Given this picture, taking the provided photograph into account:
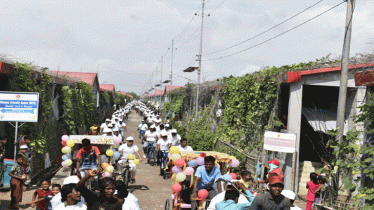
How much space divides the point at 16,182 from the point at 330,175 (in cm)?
781

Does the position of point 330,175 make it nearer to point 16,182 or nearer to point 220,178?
point 220,178

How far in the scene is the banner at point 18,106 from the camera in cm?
1082

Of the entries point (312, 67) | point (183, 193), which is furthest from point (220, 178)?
point (312, 67)

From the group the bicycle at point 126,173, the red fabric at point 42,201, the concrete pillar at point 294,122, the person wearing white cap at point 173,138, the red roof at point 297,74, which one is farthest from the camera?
the person wearing white cap at point 173,138

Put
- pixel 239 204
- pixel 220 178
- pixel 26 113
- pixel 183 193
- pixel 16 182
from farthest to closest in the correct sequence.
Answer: pixel 26 113 < pixel 16 182 < pixel 183 193 < pixel 220 178 < pixel 239 204

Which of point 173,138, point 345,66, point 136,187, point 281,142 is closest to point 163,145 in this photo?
point 173,138

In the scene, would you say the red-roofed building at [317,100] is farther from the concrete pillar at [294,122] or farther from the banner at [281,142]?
the banner at [281,142]

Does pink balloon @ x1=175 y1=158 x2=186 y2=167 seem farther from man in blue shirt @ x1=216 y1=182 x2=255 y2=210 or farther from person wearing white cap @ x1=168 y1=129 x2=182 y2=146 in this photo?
person wearing white cap @ x1=168 y1=129 x2=182 y2=146

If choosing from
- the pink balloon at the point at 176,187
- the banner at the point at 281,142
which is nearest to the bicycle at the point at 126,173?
the pink balloon at the point at 176,187

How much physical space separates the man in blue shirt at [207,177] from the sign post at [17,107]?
239 inches

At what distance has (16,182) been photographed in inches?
354

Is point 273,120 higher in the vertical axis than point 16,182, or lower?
higher

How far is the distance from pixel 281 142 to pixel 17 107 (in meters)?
8.11

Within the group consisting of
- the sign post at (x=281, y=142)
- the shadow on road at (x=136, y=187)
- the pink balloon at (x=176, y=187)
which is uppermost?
the sign post at (x=281, y=142)
